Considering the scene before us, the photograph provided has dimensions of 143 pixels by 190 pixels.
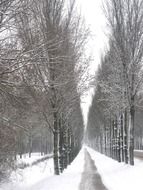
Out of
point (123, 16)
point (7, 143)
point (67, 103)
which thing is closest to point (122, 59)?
point (123, 16)

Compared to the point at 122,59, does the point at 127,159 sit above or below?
below

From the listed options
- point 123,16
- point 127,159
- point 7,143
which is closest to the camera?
point 7,143

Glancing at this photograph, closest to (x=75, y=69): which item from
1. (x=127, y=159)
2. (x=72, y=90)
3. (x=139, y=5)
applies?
(x=72, y=90)

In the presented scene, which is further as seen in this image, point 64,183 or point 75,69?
point 75,69

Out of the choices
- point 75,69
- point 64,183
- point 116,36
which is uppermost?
point 116,36

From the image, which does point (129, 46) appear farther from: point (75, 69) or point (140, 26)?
point (75, 69)

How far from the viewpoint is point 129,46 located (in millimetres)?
27438

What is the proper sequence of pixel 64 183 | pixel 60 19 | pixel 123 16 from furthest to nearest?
1. pixel 123 16
2. pixel 60 19
3. pixel 64 183

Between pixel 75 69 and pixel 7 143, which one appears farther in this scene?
pixel 75 69

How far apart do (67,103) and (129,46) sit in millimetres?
5587

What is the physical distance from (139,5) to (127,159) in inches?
451

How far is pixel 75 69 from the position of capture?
2722 cm

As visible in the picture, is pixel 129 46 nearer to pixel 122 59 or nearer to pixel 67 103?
pixel 122 59

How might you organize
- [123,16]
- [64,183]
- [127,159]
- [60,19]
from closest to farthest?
1. [64,183]
2. [60,19]
3. [123,16]
4. [127,159]
